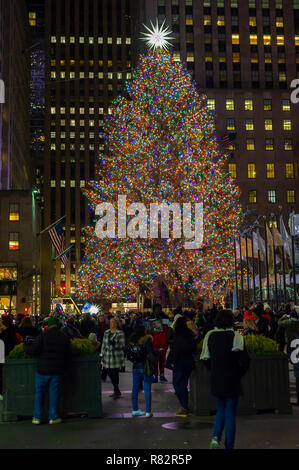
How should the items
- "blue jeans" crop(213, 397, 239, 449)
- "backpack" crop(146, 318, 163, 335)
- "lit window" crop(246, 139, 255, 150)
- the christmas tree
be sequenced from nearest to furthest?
"blue jeans" crop(213, 397, 239, 449), "backpack" crop(146, 318, 163, 335), the christmas tree, "lit window" crop(246, 139, 255, 150)

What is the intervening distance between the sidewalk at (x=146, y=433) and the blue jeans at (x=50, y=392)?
0.24m

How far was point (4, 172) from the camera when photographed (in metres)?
77.4

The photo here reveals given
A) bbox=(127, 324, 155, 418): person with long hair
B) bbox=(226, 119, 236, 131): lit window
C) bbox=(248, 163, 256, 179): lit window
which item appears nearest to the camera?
bbox=(127, 324, 155, 418): person with long hair

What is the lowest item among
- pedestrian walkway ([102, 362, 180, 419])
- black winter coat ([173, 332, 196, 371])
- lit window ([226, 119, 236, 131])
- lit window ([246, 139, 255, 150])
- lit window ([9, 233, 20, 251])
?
pedestrian walkway ([102, 362, 180, 419])

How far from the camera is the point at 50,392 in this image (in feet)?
32.2

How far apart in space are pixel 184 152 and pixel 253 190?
46905 mm

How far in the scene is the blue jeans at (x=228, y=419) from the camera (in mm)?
7180

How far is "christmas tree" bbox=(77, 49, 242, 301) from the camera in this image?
37500mm

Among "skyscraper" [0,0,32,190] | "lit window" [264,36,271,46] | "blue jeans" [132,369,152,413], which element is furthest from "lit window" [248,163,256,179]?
"blue jeans" [132,369,152,413]

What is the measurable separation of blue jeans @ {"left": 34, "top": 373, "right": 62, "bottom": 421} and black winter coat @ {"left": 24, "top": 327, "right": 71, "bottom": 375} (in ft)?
0.41

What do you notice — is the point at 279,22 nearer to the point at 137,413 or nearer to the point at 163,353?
the point at 163,353

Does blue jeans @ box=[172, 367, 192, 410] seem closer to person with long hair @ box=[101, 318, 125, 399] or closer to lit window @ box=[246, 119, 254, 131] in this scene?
person with long hair @ box=[101, 318, 125, 399]

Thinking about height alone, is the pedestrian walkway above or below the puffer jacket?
below
